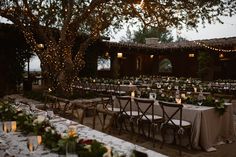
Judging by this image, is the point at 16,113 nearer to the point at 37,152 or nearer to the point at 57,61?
the point at 37,152

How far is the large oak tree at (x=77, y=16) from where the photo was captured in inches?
405

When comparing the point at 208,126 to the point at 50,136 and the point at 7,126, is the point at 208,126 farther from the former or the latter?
the point at 7,126

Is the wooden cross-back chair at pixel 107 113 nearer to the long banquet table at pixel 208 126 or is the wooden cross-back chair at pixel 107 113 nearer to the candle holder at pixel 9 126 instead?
the long banquet table at pixel 208 126

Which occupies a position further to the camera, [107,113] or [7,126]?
[107,113]

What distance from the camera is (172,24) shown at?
427 inches

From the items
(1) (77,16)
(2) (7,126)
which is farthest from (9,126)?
(1) (77,16)

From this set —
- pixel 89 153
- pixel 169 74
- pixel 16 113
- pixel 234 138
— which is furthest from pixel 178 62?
pixel 89 153

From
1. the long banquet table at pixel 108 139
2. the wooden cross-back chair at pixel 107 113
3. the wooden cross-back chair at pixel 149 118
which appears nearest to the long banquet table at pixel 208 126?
the wooden cross-back chair at pixel 149 118

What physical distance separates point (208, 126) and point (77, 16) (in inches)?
292

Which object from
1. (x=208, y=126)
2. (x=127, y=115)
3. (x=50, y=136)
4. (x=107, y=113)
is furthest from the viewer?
(x=127, y=115)

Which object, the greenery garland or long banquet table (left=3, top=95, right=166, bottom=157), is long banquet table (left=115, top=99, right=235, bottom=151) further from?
the greenery garland

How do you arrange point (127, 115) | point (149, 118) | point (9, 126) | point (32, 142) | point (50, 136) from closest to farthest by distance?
point (32, 142) < point (50, 136) < point (9, 126) < point (149, 118) < point (127, 115)

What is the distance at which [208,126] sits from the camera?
19.5 ft

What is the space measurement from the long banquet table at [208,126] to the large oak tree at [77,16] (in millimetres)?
4736
